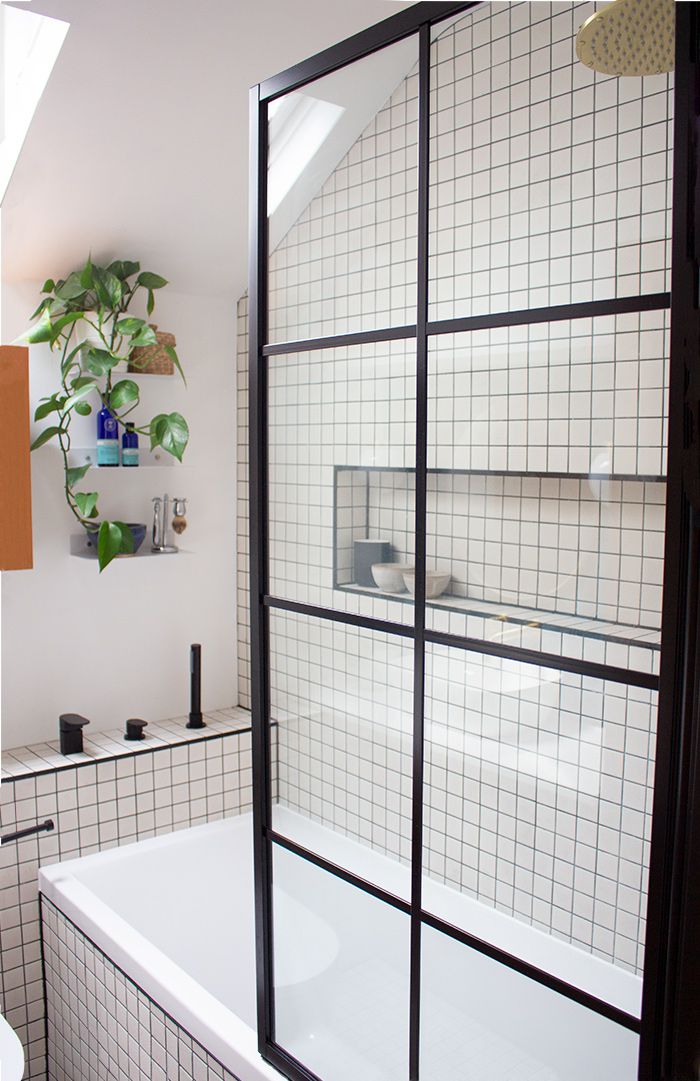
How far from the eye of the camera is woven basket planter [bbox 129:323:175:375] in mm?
2949

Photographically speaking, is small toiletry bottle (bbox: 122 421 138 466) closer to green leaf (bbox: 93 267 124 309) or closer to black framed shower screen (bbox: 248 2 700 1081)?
green leaf (bbox: 93 267 124 309)

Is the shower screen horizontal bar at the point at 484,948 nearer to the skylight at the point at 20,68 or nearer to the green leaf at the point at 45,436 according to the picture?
the green leaf at the point at 45,436

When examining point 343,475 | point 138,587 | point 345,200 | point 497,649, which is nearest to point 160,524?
point 138,587

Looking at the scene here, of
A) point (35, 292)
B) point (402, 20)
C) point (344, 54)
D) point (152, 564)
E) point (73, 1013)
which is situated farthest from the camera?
point (152, 564)

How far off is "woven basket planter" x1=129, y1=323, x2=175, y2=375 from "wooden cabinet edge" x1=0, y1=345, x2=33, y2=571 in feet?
6.31

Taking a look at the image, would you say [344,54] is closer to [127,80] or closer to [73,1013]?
[127,80]

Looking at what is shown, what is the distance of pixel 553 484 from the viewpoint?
119 centimetres

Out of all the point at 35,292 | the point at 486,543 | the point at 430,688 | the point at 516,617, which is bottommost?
the point at 430,688

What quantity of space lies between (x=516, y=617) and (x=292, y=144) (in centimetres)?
97

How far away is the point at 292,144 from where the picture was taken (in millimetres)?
1623

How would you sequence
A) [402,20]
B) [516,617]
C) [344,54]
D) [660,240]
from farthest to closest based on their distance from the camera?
[344,54] → [402,20] → [516,617] → [660,240]

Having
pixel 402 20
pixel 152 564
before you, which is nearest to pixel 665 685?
pixel 402 20

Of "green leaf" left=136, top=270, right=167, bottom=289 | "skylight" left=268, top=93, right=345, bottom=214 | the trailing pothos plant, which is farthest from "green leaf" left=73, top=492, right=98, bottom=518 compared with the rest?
"skylight" left=268, top=93, right=345, bottom=214

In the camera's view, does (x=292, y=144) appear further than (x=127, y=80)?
No
